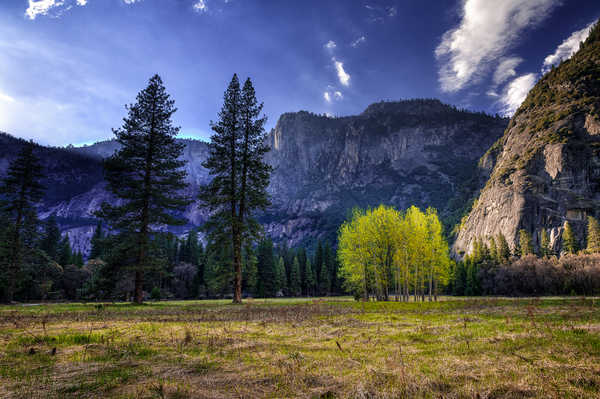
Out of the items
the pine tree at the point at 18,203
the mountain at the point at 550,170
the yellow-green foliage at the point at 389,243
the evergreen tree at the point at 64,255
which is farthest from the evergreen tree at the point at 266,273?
the mountain at the point at 550,170

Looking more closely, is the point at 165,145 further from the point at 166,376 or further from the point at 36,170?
the point at 166,376

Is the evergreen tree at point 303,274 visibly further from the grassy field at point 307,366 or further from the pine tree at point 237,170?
the grassy field at point 307,366

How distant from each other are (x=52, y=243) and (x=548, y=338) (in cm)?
8939

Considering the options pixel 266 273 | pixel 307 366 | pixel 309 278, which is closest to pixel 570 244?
pixel 309 278

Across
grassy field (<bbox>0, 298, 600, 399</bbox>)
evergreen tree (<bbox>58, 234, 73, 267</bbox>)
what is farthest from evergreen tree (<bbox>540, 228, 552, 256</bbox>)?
evergreen tree (<bbox>58, 234, 73, 267</bbox>)

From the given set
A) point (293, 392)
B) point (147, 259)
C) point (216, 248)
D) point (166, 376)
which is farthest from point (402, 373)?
point (147, 259)

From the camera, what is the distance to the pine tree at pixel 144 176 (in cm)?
2184

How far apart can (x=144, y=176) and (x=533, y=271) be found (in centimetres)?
7780

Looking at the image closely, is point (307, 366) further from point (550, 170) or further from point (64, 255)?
point (550, 170)

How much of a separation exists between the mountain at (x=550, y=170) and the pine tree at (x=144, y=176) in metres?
112

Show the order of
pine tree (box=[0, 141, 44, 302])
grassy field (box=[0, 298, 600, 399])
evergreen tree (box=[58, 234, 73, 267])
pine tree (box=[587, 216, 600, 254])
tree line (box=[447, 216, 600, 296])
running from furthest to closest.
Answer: evergreen tree (box=[58, 234, 73, 267]) → pine tree (box=[587, 216, 600, 254]) → tree line (box=[447, 216, 600, 296]) → pine tree (box=[0, 141, 44, 302]) → grassy field (box=[0, 298, 600, 399])

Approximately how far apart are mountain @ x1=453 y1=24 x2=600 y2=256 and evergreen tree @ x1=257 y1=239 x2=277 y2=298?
267 feet

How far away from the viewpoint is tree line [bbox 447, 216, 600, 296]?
55.5m

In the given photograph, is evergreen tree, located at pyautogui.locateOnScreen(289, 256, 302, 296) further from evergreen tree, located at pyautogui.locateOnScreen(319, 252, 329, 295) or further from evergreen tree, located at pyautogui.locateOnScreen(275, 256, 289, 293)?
evergreen tree, located at pyautogui.locateOnScreen(319, 252, 329, 295)
